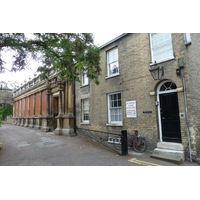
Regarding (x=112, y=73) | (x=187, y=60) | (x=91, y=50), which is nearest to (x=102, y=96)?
(x=112, y=73)

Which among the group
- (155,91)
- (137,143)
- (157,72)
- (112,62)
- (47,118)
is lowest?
(137,143)

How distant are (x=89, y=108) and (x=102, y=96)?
1721mm

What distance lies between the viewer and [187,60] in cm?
600

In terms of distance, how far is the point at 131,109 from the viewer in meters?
7.80

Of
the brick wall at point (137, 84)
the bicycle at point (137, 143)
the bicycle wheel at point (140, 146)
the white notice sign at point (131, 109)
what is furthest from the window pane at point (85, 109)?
the bicycle wheel at point (140, 146)

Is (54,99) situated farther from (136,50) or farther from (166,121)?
(166,121)

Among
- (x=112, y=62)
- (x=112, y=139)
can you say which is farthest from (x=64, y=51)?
(x=112, y=139)

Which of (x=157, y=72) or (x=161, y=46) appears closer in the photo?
(x=157, y=72)

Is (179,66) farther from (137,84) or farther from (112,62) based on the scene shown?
(112,62)

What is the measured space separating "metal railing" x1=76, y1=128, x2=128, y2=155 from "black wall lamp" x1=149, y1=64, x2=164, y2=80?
3096 millimetres

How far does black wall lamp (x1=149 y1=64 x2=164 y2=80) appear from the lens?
6609mm

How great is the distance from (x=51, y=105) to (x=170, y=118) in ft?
38.8

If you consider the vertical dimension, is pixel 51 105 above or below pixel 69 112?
above

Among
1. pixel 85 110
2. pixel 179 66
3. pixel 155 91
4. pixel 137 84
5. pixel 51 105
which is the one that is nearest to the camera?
pixel 179 66
